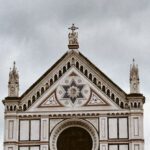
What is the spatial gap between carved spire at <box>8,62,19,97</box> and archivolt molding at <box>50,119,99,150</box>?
288cm

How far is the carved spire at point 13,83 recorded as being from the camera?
118 ft

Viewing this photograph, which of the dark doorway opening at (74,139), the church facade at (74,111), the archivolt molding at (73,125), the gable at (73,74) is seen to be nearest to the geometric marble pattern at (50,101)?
the church facade at (74,111)

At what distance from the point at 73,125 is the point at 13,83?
3.89 meters

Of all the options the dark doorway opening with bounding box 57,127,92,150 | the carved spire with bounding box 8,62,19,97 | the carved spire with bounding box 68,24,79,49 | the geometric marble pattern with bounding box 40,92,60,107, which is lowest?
the dark doorway opening with bounding box 57,127,92,150

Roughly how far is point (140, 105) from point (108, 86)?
1.95 metres

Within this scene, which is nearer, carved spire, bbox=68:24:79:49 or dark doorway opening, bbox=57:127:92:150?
dark doorway opening, bbox=57:127:92:150

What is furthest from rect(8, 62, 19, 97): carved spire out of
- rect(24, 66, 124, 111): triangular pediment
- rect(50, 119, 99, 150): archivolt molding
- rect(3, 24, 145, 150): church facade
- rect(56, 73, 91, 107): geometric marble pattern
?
rect(50, 119, 99, 150): archivolt molding

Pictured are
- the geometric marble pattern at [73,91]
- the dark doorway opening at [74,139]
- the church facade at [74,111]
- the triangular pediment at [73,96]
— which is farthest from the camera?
the geometric marble pattern at [73,91]

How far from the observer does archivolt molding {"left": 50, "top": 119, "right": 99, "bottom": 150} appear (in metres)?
34.7

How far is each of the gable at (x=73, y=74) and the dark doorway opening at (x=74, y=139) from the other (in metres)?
1.59

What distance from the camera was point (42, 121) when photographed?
3525 centimetres

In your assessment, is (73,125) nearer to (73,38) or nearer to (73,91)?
(73,91)

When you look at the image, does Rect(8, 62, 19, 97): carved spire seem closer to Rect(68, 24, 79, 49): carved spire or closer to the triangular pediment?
the triangular pediment

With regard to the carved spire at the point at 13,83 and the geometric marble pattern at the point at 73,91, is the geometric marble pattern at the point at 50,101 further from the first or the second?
the carved spire at the point at 13,83
